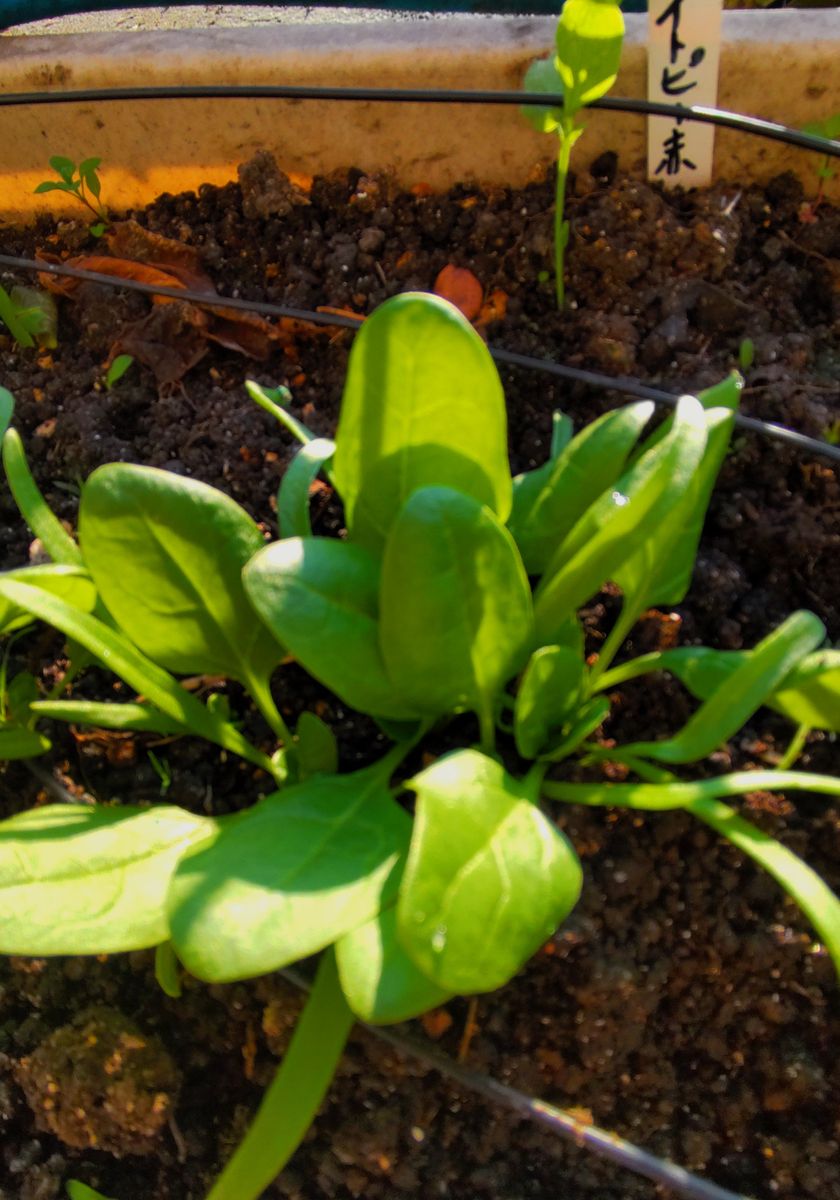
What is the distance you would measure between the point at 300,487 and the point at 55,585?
20cm

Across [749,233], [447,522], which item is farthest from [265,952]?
[749,233]

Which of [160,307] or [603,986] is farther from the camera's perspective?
[160,307]

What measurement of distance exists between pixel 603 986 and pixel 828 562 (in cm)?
43

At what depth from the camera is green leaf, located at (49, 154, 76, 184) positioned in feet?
3.97

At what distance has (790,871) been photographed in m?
0.65

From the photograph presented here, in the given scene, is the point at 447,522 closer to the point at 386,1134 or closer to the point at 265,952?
the point at 265,952

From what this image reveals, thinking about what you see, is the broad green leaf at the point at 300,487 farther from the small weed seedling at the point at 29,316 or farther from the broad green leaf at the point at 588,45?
the small weed seedling at the point at 29,316

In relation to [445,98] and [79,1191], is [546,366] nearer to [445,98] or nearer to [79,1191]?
[445,98]

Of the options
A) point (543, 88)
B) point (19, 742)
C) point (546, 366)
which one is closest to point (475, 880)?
Answer: point (19, 742)

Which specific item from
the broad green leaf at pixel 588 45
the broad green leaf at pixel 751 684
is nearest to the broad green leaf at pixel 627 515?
the broad green leaf at pixel 751 684

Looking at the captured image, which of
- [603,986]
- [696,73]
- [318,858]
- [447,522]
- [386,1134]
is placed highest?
[696,73]

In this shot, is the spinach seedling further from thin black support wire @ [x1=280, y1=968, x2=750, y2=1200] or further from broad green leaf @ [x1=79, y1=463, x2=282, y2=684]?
thin black support wire @ [x1=280, y1=968, x2=750, y2=1200]

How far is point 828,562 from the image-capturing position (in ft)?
3.09

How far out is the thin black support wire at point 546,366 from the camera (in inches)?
35.9
